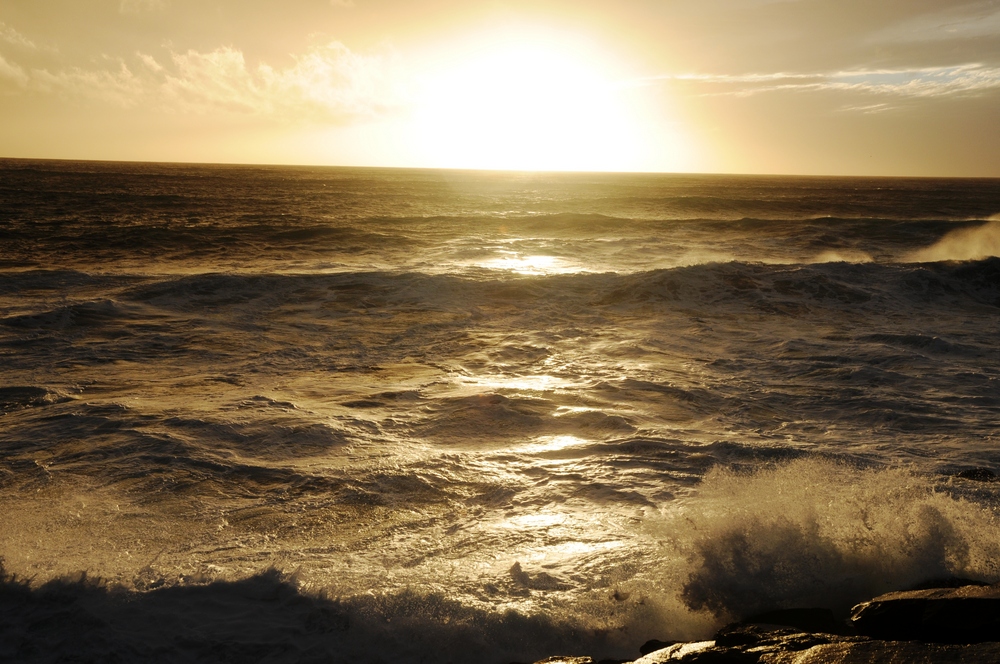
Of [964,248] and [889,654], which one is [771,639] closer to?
[889,654]

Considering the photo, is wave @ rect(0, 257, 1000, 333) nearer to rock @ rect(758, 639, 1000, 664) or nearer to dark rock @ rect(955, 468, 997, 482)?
dark rock @ rect(955, 468, 997, 482)

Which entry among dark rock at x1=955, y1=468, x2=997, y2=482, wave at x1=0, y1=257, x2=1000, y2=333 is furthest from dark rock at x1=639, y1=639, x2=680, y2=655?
wave at x1=0, y1=257, x2=1000, y2=333

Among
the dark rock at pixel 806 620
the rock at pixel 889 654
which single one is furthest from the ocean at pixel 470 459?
the rock at pixel 889 654

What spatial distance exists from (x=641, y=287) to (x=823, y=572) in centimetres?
1117

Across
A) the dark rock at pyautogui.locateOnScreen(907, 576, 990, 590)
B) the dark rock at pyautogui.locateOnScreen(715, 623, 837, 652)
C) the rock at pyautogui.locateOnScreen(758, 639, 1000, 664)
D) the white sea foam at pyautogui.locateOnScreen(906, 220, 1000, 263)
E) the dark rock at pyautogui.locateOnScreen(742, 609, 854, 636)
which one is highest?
the white sea foam at pyautogui.locateOnScreen(906, 220, 1000, 263)

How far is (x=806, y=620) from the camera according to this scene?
155 inches

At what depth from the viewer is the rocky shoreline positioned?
114 inches

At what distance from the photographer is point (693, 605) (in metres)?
4.07

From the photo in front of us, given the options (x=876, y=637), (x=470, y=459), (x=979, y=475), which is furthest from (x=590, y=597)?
(x=979, y=475)

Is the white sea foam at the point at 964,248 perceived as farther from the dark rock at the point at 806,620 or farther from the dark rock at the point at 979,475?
the dark rock at the point at 806,620

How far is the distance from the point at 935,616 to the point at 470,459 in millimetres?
3983

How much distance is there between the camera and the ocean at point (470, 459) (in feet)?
13.0

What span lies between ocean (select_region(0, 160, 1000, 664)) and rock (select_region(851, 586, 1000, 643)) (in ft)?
1.69

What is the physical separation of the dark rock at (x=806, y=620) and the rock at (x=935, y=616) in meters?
0.13
